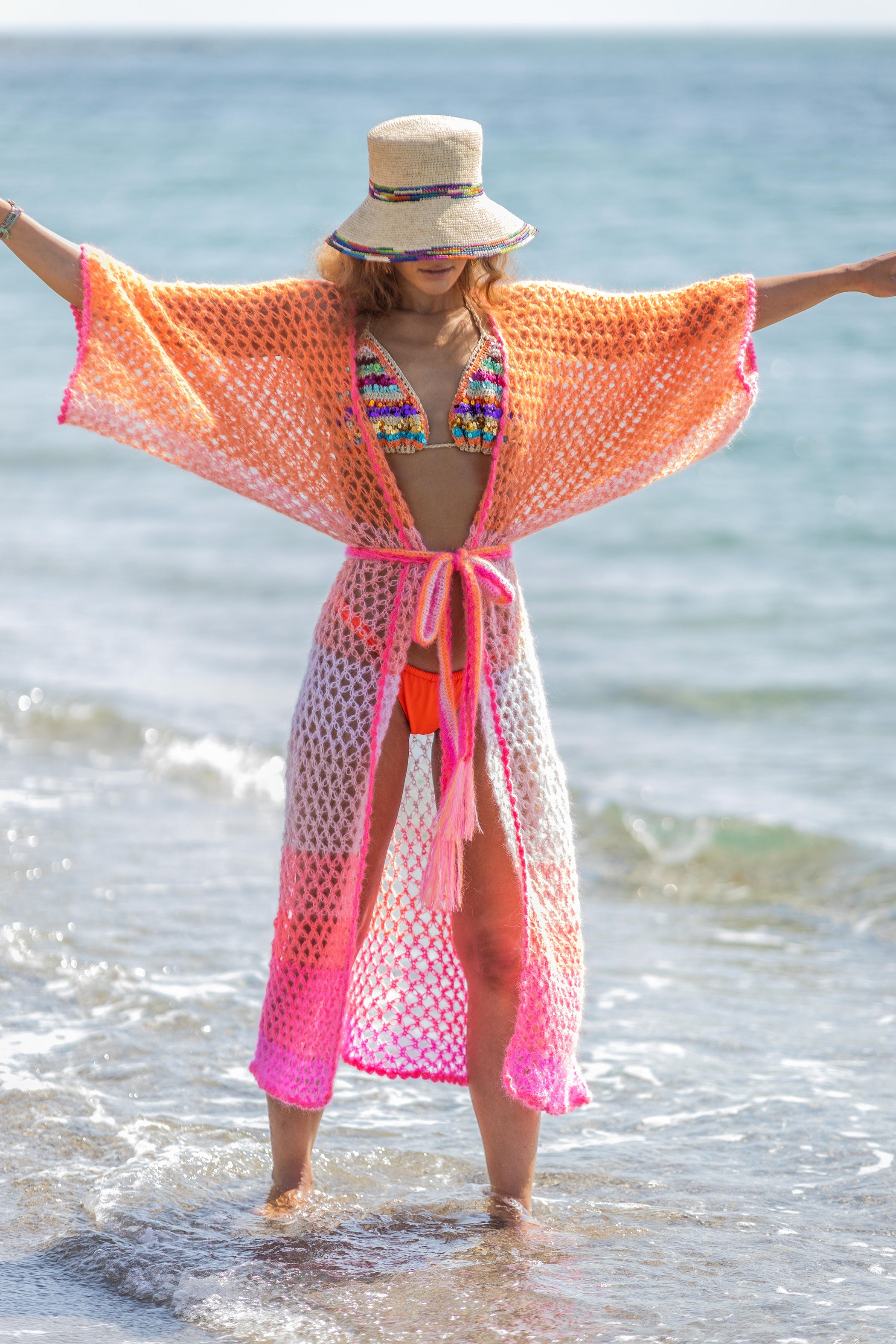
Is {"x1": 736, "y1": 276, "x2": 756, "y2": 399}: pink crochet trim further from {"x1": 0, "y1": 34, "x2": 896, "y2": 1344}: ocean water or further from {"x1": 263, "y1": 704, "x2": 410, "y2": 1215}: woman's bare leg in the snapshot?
{"x1": 0, "y1": 34, "x2": 896, "y2": 1344}: ocean water

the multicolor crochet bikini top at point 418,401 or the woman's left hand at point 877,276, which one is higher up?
the woman's left hand at point 877,276

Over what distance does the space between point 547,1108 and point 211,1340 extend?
2.50ft

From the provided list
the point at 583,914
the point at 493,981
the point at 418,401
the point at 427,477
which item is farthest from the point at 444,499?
the point at 583,914

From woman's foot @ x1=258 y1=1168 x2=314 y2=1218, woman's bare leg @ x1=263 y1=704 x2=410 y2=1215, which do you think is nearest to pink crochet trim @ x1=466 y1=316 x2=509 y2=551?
woman's bare leg @ x1=263 y1=704 x2=410 y2=1215

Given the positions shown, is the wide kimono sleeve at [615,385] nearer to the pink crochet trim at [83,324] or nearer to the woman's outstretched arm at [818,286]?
the woman's outstretched arm at [818,286]

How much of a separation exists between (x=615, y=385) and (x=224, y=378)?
77 cm

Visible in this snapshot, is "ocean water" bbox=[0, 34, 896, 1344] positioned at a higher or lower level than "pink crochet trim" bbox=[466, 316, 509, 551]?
lower

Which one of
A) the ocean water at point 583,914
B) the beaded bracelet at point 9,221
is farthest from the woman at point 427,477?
the ocean water at point 583,914

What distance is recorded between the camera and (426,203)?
2885 millimetres

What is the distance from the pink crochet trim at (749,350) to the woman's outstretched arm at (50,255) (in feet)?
4.18

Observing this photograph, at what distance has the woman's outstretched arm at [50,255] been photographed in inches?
115

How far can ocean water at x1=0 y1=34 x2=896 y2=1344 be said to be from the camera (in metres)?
3.12

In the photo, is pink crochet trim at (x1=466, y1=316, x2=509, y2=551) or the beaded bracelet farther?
pink crochet trim at (x1=466, y1=316, x2=509, y2=551)

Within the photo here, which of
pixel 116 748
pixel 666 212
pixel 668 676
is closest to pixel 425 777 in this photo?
pixel 116 748
